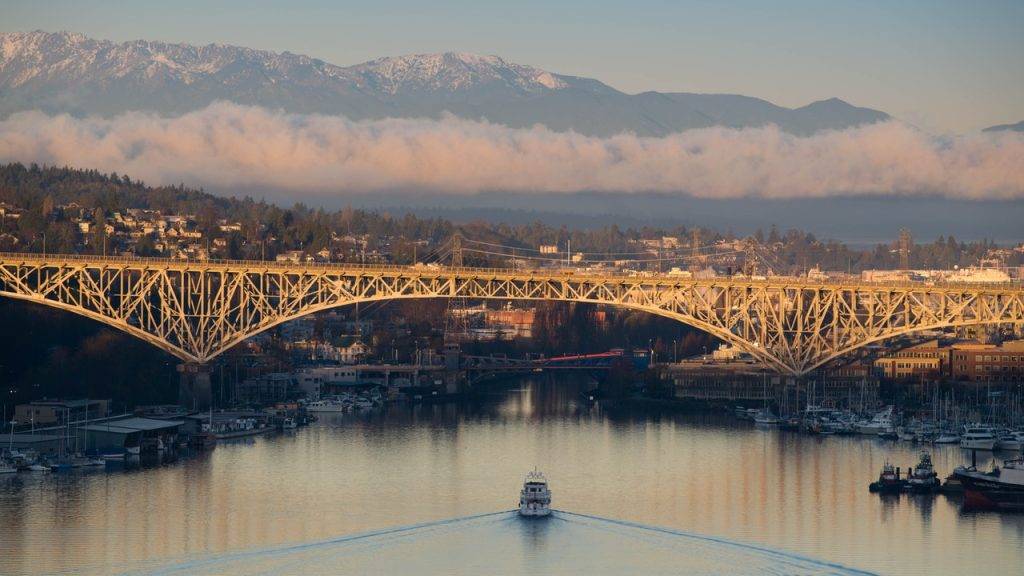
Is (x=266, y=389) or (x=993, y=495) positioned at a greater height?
(x=266, y=389)

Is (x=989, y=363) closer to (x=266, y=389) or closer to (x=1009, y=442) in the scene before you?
(x=1009, y=442)

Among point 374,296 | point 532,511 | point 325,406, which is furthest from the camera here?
point 325,406

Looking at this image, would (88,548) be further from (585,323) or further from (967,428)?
(585,323)

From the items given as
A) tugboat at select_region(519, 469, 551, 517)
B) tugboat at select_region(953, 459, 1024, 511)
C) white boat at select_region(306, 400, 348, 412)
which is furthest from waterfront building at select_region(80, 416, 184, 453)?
tugboat at select_region(953, 459, 1024, 511)

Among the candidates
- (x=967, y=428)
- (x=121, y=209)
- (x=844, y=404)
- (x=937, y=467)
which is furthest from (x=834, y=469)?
(x=121, y=209)

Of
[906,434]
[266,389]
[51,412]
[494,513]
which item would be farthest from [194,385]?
[494,513]

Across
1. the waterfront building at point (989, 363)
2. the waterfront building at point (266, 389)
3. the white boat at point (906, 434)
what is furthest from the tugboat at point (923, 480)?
the waterfront building at point (266, 389)

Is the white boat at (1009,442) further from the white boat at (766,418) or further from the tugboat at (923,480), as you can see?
the white boat at (766,418)
